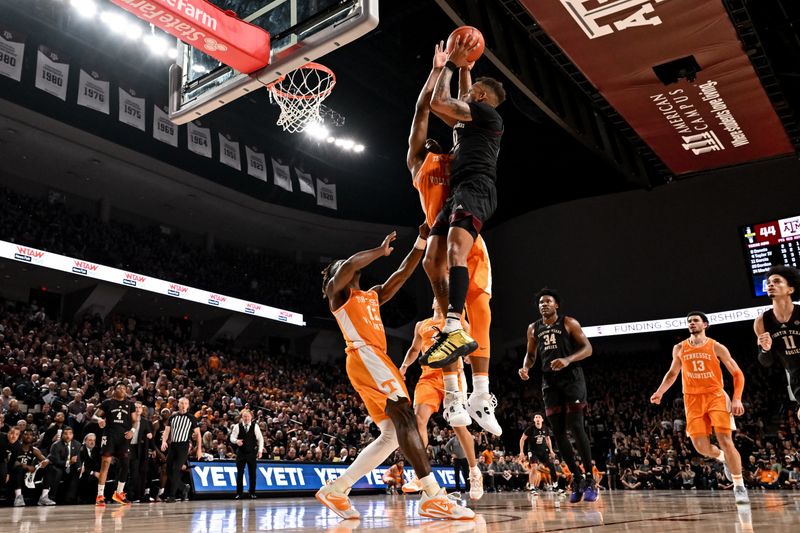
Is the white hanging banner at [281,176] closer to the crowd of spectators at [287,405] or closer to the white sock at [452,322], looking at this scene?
the crowd of spectators at [287,405]

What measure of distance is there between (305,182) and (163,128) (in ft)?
22.1

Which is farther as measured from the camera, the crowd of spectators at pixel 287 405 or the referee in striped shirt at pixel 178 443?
the crowd of spectators at pixel 287 405

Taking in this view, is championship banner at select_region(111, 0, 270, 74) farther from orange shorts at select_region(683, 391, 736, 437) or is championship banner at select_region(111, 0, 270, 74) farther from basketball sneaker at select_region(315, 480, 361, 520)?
orange shorts at select_region(683, 391, 736, 437)

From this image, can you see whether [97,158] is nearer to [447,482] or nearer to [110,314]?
[110,314]

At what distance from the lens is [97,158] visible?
2191 centimetres

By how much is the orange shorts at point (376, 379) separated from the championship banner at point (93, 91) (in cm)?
1726

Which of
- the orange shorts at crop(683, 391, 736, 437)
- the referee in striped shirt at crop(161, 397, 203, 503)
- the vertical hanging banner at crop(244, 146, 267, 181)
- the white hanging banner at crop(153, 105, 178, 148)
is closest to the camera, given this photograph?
A: the orange shorts at crop(683, 391, 736, 437)

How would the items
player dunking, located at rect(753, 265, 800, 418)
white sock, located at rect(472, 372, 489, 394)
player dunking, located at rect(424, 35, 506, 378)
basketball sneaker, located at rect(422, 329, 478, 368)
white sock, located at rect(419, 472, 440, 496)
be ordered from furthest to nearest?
player dunking, located at rect(753, 265, 800, 418), white sock, located at rect(472, 372, 489, 394), white sock, located at rect(419, 472, 440, 496), player dunking, located at rect(424, 35, 506, 378), basketball sneaker, located at rect(422, 329, 478, 368)

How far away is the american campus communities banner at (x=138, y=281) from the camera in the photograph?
723 inches

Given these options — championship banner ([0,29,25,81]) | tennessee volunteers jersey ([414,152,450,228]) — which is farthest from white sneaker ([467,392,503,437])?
championship banner ([0,29,25,81])

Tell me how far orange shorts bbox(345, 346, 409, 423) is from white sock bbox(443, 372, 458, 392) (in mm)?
361

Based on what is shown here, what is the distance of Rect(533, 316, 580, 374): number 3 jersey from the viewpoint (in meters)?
7.19

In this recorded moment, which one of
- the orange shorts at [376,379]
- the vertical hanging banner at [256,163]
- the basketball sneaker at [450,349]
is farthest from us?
the vertical hanging banner at [256,163]

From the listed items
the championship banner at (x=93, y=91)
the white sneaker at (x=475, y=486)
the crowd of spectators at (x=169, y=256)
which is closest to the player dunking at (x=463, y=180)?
the white sneaker at (x=475, y=486)
